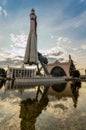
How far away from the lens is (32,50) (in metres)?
89.3

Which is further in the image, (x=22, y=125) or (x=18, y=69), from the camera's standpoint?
(x=18, y=69)

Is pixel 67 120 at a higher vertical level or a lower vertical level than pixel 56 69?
lower

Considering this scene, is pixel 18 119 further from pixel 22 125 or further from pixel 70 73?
pixel 70 73

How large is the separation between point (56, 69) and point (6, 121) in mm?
141643

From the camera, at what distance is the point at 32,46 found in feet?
296

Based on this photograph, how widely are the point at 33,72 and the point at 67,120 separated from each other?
97509mm

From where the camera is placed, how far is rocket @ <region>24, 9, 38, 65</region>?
88750mm

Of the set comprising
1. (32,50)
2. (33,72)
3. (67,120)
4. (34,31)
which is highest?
(34,31)

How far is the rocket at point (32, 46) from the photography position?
8875cm

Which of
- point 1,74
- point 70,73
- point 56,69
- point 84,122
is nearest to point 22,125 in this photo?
point 84,122

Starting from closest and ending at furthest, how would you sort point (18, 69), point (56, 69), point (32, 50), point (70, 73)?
point (32, 50) < point (18, 69) < point (70, 73) < point (56, 69)

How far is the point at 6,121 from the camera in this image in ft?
41.4

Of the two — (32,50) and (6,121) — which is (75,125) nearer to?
(6,121)

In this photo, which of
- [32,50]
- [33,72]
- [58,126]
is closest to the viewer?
[58,126]
